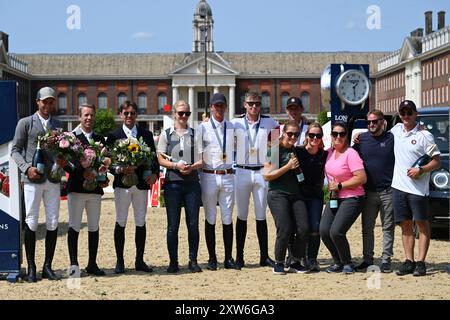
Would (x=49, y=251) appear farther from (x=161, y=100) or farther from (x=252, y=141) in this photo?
(x=161, y=100)

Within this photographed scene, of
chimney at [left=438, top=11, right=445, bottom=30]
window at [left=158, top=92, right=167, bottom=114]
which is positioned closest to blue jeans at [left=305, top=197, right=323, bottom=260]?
chimney at [left=438, top=11, right=445, bottom=30]

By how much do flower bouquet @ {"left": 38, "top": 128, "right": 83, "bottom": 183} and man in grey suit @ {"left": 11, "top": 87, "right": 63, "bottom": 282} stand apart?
0.35 feet

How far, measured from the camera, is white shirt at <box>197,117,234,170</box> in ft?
30.1

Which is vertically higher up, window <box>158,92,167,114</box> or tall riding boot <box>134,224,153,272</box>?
window <box>158,92,167,114</box>

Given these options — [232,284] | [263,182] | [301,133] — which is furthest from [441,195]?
[232,284]

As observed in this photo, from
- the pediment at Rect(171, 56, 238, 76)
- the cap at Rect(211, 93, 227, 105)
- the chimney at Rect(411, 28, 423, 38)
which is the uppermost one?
the chimney at Rect(411, 28, 423, 38)

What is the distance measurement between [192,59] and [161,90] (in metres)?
5.67

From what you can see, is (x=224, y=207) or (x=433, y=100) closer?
(x=224, y=207)

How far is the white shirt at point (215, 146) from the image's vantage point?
30.1 feet

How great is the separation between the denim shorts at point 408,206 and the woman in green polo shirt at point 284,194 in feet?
3.39

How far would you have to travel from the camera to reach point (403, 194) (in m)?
Result: 8.82

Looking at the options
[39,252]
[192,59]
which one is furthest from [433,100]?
[39,252]

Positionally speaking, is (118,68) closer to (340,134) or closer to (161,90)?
(161,90)

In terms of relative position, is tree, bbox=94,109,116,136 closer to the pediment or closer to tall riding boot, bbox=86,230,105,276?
the pediment
